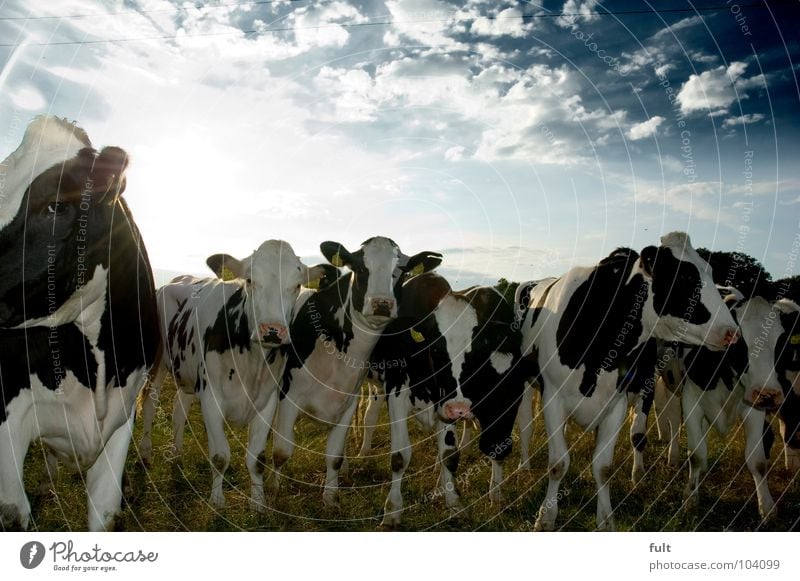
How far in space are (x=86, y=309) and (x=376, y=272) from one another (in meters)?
3.18

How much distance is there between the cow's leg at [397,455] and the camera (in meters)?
6.22

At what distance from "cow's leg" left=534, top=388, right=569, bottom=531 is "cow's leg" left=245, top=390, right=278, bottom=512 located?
2.65 meters

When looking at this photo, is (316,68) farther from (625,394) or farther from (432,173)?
(625,394)

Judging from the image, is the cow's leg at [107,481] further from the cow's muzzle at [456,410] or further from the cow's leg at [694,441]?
the cow's leg at [694,441]

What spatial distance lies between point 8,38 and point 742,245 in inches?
213

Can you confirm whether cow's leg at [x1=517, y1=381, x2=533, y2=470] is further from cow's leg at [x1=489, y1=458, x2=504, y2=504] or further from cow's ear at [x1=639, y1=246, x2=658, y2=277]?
cow's ear at [x1=639, y1=246, x2=658, y2=277]

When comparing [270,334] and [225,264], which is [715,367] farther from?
[225,264]

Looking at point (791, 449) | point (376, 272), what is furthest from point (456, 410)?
point (791, 449)

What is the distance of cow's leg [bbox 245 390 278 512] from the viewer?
635 cm

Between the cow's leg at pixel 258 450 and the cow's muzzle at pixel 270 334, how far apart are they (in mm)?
1219

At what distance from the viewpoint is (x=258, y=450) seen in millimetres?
6676

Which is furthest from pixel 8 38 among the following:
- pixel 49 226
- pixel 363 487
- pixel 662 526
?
pixel 662 526

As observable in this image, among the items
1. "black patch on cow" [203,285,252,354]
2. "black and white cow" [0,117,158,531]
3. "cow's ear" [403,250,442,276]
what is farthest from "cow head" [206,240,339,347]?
"black and white cow" [0,117,158,531]

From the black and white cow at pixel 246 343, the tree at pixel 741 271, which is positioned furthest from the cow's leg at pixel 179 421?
the tree at pixel 741 271
